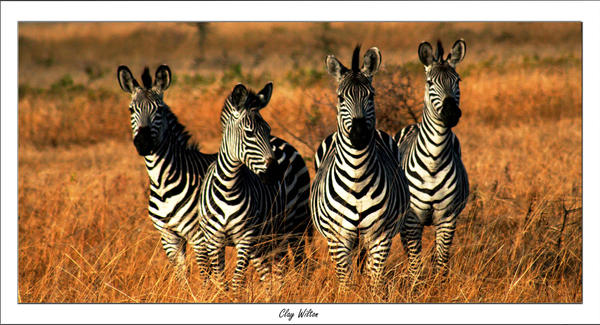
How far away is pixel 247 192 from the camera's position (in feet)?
18.6

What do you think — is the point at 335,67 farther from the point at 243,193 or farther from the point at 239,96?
the point at 243,193

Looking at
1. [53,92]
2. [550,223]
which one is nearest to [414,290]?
[550,223]

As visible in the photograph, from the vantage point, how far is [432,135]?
6199 millimetres

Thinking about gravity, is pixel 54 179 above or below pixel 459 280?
above

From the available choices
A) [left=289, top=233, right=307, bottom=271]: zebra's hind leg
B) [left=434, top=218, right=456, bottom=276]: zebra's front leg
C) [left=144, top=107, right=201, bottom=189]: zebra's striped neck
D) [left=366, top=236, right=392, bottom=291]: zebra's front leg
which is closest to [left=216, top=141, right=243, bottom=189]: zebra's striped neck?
[left=144, top=107, right=201, bottom=189]: zebra's striped neck

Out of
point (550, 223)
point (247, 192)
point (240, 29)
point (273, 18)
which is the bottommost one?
point (550, 223)

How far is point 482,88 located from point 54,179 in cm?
1158

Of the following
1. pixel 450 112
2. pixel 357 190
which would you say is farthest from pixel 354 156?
pixel 450 112

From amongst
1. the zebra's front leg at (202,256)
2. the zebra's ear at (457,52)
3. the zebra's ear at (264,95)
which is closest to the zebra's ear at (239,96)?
the zebra's ear at (264,95)

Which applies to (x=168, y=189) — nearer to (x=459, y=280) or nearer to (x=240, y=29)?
(x=459, y=280)

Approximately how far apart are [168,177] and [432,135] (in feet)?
9.28

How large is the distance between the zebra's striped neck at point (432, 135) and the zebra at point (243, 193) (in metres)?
1.65

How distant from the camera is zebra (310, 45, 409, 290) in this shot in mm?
5152

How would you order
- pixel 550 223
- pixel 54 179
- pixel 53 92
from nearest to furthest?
pixel 550 223, pixel 54 179, pixel 53 92
